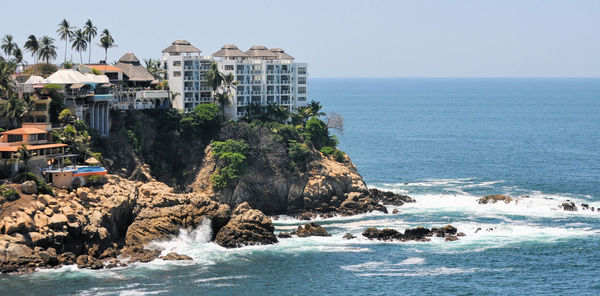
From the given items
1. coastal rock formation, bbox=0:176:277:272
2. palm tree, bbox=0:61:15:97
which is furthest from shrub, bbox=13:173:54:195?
palm tree, bbox=0:61:15:97

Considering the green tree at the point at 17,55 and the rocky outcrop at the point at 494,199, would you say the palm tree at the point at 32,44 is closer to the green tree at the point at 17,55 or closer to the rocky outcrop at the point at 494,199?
the green tree at the point at 17,55

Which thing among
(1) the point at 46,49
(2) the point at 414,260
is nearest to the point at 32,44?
(1) the point at 46,49

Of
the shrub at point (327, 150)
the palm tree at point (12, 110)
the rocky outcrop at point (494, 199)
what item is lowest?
the rocky outcrop at point (494, 199)

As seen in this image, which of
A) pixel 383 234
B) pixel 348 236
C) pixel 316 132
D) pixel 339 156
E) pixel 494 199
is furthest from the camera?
pixel 316 132

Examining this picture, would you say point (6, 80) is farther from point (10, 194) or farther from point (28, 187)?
point (10, 194)

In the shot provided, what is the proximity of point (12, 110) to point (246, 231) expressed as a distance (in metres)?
33.7

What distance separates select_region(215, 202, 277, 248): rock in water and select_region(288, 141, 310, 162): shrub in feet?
73.5

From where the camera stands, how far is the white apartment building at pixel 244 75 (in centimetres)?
13788

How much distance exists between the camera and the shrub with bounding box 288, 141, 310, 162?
426 ft

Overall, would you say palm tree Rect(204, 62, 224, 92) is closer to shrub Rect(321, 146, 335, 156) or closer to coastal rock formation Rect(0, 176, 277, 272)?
shrub Rect(321, 146, 335, 156)

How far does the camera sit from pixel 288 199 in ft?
414

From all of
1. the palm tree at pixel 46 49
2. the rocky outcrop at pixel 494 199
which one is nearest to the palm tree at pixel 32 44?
the palm tree at pixel 46 49

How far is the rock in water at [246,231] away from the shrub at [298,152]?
73.5 feet

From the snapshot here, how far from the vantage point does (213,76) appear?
441 feet
